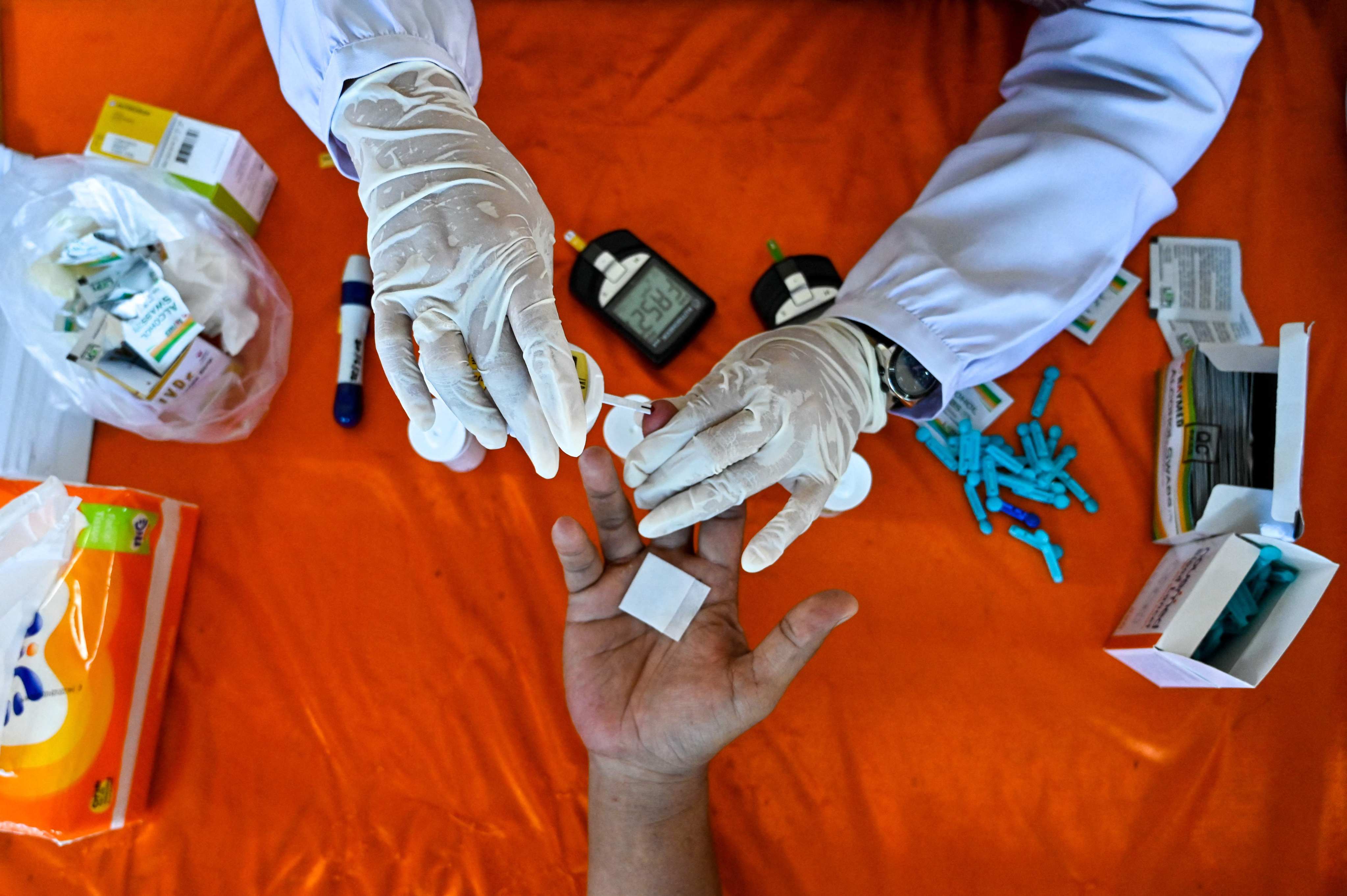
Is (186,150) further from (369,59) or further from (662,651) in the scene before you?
(662,651)

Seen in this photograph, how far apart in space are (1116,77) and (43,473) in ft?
5.41

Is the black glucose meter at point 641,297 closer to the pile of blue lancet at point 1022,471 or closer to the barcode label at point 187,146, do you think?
the pile of blue lancet at point 1022,471

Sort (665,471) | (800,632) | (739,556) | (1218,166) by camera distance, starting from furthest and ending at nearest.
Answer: (1218,166) → (739,556) → (665,471) → (800,632)

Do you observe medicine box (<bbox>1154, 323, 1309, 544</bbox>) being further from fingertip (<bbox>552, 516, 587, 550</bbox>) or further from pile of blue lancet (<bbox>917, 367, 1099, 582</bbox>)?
fingertip (<bbox>552, 516, 587, 550</bbox>)

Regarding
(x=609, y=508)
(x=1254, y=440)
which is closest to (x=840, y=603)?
(x=609, y=508)

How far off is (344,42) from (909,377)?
0.81 meters

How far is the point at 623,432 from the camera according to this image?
1.09 metres

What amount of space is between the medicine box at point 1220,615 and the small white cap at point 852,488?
0.41 metres

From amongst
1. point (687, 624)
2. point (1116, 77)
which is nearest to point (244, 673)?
point (687, 624)

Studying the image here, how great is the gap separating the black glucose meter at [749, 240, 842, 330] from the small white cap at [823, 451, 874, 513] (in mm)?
237

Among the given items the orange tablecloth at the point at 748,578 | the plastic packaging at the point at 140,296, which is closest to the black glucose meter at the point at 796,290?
the orange tablecloth at the point at 748,578

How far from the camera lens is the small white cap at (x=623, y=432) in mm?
1086

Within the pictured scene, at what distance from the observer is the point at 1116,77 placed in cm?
106

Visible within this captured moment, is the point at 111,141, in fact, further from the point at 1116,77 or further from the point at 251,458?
the point at 1116,77
